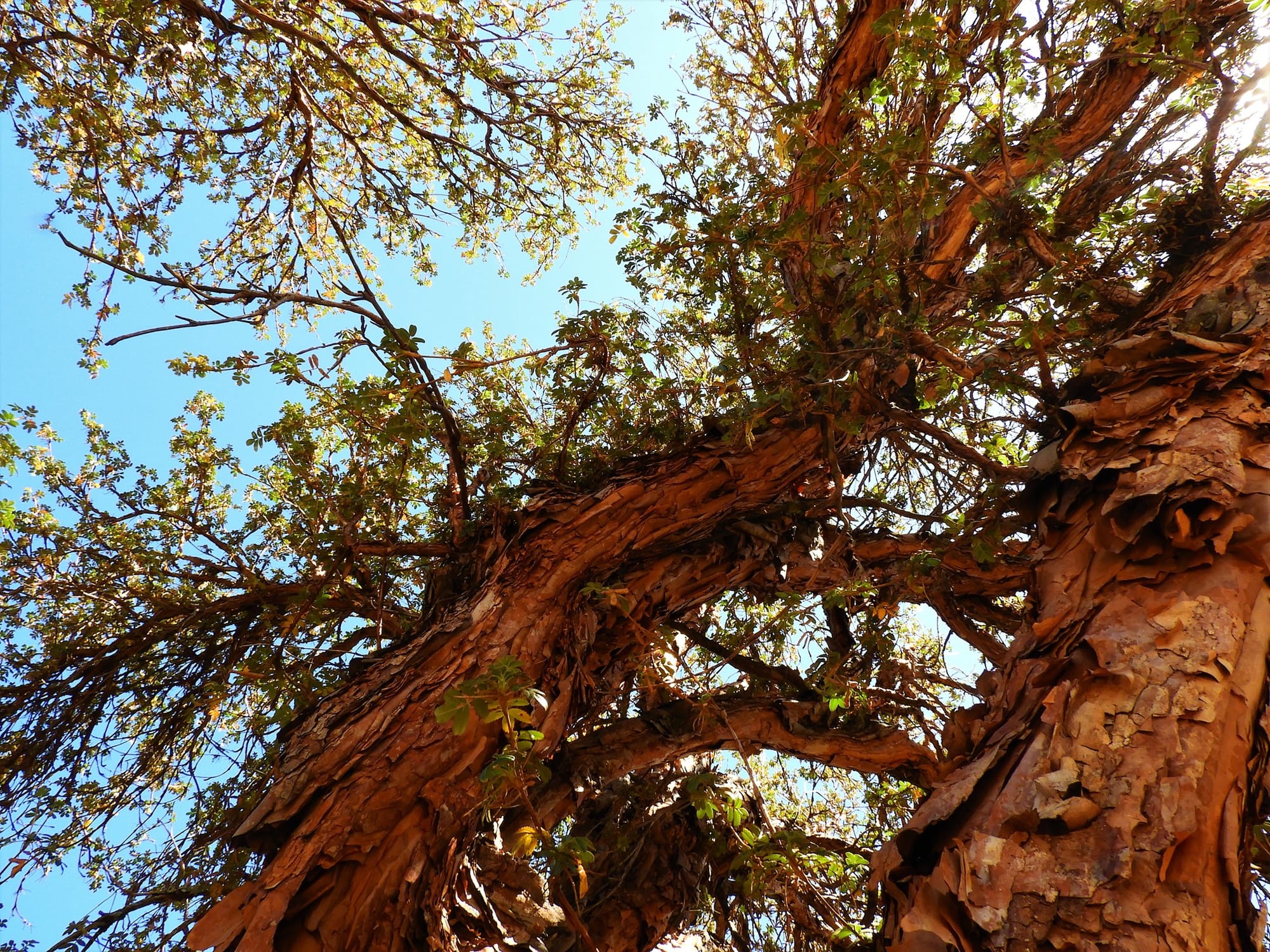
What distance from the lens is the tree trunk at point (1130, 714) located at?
4.24ft

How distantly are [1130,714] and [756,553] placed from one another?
9.05ft

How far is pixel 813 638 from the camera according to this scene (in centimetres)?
449

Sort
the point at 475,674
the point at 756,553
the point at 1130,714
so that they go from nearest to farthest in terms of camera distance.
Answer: the point at 1130,714
the point at 475,674
the point at 756,553

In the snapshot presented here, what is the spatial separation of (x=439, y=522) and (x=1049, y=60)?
4083 mm

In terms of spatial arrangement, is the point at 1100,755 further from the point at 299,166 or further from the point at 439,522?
the point at 299,166

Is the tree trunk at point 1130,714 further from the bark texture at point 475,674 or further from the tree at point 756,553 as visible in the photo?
the bark texture at point 475,674

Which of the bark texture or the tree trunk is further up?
the bark texture

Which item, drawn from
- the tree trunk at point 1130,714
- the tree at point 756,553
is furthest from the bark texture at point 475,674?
the tree trunk at point 1130,714

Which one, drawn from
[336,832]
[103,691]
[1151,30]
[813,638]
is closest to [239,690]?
[103,691]

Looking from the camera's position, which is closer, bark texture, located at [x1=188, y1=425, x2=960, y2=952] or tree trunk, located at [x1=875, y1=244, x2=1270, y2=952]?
tree trunk, located at [x1=875, y1=244, x2=1270, y2=952]

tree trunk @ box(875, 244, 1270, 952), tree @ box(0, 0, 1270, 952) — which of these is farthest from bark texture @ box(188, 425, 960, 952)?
tree trunk @ box(875, 244, 1270, 952)

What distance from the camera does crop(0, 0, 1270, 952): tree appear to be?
1588mm

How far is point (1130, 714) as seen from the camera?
4.93ft

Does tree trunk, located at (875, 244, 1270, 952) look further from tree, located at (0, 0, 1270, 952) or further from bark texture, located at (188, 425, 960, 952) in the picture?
bark texture, located at (188, 425, 960, 952)
